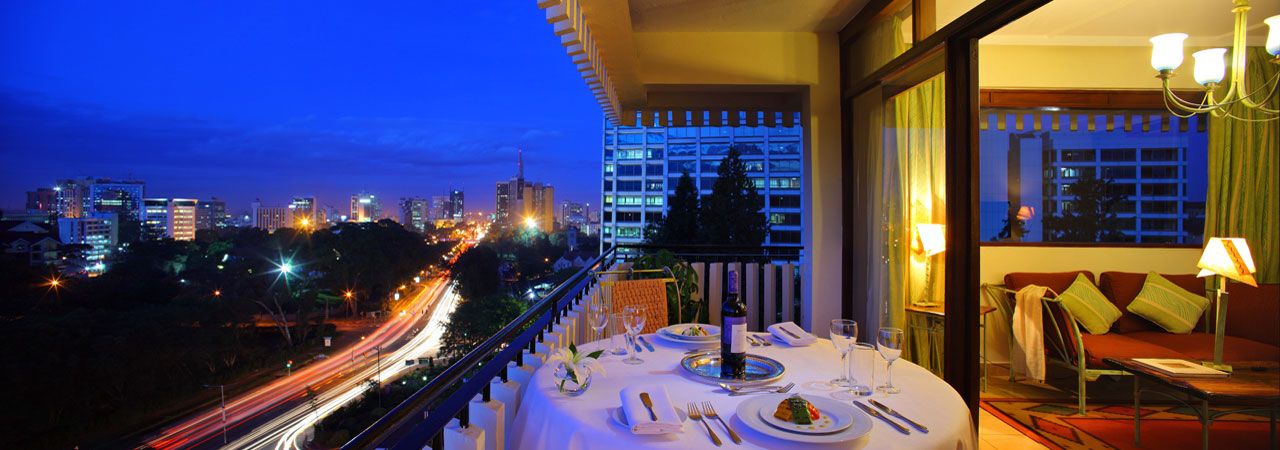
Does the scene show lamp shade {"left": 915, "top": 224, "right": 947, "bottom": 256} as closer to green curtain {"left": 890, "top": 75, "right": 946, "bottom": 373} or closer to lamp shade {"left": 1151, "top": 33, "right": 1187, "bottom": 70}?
green curtain {"left": 890, "top": 75, "right": 946, "bottom": 373}

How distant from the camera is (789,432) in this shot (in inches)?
39.1

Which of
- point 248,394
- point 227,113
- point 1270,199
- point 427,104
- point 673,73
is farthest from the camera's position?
point 427,104

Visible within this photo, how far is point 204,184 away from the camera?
3203cm

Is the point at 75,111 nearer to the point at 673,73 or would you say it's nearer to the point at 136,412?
the point at 136,412

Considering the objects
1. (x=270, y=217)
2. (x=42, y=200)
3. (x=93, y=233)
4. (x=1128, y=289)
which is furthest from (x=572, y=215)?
(x=1128, y=289)

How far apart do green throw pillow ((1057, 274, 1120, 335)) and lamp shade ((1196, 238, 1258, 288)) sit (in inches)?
32.7

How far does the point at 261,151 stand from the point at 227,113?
11.0 feet

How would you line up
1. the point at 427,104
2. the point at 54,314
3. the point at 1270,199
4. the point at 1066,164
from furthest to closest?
the point at 427,104
the point at 54,314
the point at 1066,164
the point at 1270,199

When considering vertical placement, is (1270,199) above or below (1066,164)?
below

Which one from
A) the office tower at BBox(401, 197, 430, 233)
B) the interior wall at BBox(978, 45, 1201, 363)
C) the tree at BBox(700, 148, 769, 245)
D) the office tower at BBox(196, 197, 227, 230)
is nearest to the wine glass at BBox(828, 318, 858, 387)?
the interior wall at BBox(978, 45, 1201, 363)

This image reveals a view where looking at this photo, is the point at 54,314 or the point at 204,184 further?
the point at 204,184

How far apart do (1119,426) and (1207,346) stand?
902mm

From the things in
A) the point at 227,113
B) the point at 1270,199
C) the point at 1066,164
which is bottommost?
the point at 1270,199


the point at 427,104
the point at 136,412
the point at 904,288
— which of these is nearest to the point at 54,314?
the point at 136,412
